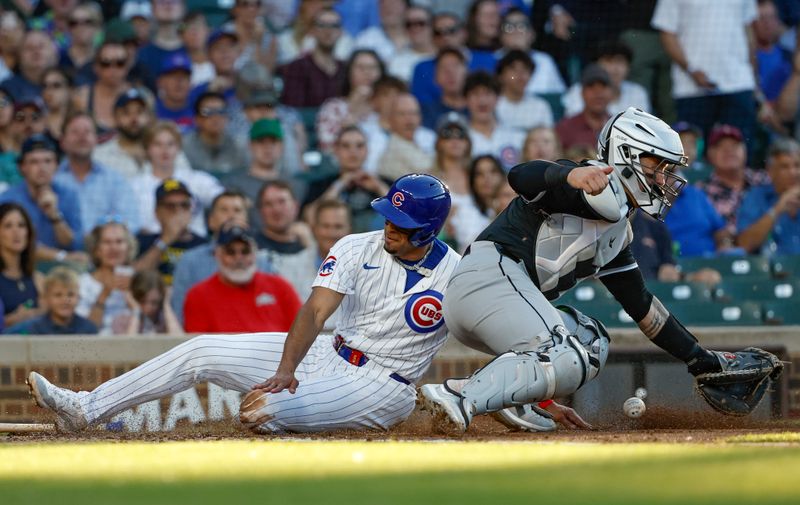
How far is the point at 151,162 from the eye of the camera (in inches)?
429

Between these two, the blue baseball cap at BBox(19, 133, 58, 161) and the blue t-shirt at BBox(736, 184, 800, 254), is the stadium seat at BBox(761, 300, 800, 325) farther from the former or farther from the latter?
the blue baseball cap at BBox(19, 133, 58, 161)

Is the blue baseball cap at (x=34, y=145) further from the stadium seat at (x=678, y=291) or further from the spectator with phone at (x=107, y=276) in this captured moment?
the stadium seat at (x=678, y=291)

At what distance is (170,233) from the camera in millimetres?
10406

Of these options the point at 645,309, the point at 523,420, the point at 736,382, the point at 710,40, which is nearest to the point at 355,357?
the point at 523,420

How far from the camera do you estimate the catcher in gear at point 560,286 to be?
5.68 metres

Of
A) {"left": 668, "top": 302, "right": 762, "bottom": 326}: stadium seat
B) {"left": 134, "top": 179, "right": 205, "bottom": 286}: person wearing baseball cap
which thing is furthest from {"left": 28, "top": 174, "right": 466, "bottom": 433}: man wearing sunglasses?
{"left": 134, "top": 179, "right": 205, "bottom": 286}: person wearing baseball cap

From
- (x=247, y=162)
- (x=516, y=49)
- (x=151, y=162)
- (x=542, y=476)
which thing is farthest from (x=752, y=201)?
(x=542, y=476)

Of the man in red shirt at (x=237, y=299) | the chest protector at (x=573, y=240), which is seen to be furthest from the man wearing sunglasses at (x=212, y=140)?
the chest protector at (x=573, y=240)

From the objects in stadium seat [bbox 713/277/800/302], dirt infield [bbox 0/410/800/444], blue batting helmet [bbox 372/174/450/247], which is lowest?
dirt infield [bbox 0/410/800/444]

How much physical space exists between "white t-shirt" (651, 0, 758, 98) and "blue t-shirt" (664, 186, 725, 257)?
1.48m

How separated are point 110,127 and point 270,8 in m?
2.04

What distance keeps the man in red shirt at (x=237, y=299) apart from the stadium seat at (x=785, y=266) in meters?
3.94

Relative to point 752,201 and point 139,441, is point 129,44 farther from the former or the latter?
point 139,441

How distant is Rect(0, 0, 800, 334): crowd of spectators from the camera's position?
398 inches
